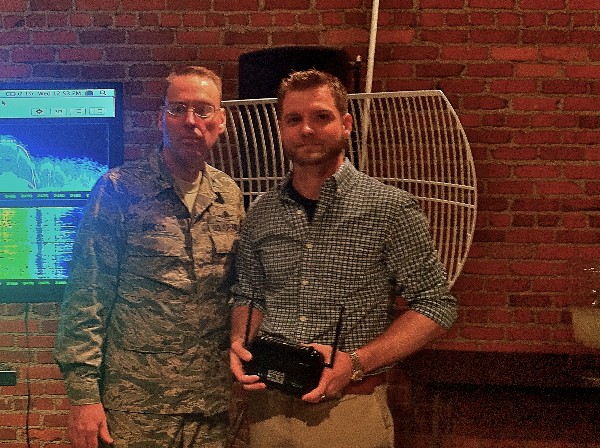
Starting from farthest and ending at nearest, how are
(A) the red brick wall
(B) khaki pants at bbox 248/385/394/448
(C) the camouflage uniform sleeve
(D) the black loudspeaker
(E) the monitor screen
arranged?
1. (A) the red brick wall
2. (E) the monitor screen
3. (D) the black loudspeaker
4. (C) the camouflage uniform sleeve
5. (B) khaki pants at bbox 248/385/394/448

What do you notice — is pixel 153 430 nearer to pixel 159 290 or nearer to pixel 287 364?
pixel 159 290

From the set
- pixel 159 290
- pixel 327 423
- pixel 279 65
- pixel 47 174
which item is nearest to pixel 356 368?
pixel 327 423

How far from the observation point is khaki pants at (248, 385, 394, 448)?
4.92ft

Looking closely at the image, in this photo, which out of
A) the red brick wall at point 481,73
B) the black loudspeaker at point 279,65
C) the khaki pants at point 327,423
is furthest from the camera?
the red brick wall at point 481,73

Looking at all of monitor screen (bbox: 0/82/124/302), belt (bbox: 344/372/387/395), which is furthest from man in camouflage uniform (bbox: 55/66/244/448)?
monitor screen (bbox: 0/82/124/302)

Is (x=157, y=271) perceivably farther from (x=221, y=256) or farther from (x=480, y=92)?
(x=480, y=92)

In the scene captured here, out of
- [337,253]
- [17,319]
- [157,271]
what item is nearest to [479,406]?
[337,253]

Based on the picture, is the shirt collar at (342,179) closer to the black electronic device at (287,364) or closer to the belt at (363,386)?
the black electronic device at (287,364)

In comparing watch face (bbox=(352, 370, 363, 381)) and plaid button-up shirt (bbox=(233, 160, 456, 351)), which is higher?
plaid button-up shirt (bbox=(233, 160, 456, 351))

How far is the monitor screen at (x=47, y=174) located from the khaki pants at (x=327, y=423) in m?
1.25

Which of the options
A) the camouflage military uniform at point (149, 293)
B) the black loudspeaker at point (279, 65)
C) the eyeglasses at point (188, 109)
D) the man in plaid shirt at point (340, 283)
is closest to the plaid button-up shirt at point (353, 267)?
the man in plaid shirt at point (340, 283)

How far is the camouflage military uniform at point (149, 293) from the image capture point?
1694 mm

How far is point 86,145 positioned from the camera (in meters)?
2.38

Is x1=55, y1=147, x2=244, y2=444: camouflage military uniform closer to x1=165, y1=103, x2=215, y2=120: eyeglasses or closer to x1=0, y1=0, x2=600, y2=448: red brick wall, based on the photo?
x1=165, y1=103, x2=215, y2=120: eyeglasses
